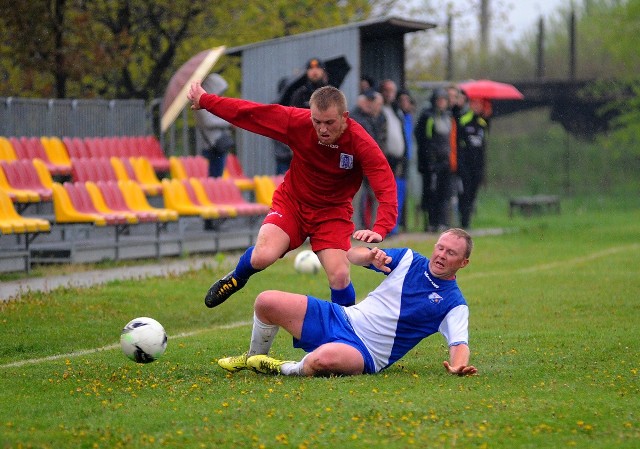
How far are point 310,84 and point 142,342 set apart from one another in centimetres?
1342

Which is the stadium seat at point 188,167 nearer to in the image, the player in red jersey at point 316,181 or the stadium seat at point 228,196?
the stadium seat at point 228,196

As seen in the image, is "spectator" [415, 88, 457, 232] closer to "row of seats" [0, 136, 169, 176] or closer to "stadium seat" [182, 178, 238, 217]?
"row of seats" [0, 136, 169, 176]

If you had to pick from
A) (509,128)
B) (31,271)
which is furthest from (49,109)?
(509,128)

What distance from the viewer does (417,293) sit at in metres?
8.62

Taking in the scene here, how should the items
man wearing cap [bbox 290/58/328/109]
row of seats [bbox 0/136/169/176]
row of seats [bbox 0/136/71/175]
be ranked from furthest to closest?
man wearing cap [bbox 290/58/328/109] → row of seats [bbox 0/136/169/176] → row of seats [bbox 0/136/71/175]

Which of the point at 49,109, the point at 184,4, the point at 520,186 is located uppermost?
the point at 184,4

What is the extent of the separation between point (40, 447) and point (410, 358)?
4.18 m

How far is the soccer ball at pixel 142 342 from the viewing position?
8797 mm

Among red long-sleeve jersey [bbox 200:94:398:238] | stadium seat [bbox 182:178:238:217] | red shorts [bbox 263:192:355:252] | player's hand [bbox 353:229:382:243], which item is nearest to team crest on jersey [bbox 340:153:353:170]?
red long-sleeve jersey [bbox 200:94:398:238]

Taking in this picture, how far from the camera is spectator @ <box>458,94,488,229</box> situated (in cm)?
2625

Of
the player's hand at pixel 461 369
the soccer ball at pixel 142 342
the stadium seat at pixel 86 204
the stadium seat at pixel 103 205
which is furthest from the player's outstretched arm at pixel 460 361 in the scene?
the stadium seat at pixel 103 205

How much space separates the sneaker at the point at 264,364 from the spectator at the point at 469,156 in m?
17.7

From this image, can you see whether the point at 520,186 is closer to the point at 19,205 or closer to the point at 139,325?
the point at 19,205

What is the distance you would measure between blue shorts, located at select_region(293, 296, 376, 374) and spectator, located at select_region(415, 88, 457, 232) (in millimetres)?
16630
